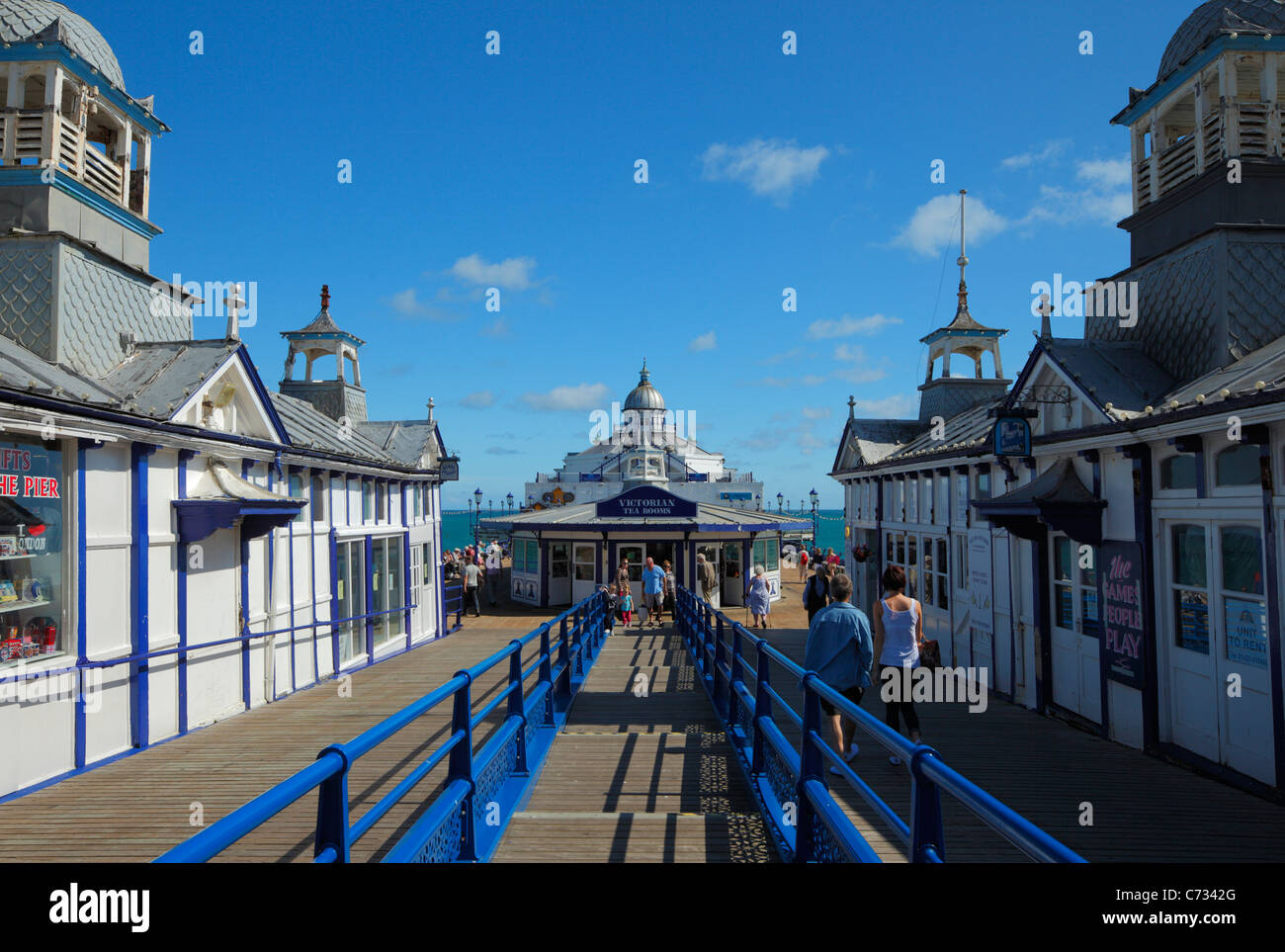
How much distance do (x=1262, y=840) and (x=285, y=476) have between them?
39.3ft

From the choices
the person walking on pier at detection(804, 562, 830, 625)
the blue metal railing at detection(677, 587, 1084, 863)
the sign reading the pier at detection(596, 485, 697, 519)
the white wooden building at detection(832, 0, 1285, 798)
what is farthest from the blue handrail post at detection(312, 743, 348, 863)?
the sign reading the pier at detection(596, 485, 697, 519)

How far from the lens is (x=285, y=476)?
1179cm

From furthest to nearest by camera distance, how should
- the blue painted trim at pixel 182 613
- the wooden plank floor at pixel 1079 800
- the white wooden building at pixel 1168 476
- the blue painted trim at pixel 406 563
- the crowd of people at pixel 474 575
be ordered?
the crowd of people at pixel 474 575 → the blue painted trim at pixel 406 563 → the blue painted trim at pixel 182 613 → the white wooden building at pixel 1168 476 → the wooden plank floor at pixel 1079 800

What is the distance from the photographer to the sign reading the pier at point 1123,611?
26.6 ft

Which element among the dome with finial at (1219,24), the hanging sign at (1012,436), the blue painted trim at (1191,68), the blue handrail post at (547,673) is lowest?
the blue handrail post at (547,673)

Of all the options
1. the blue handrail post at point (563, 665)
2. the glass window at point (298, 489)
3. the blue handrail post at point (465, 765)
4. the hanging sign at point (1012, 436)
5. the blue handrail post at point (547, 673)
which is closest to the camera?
the blue handrail post at point (465, 765)

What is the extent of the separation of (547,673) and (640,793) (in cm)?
210

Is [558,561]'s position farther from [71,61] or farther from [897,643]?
[897,643]

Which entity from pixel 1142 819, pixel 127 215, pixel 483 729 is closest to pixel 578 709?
pixel 483 729

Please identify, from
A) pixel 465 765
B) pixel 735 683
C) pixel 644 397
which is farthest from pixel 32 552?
pixel 644 397

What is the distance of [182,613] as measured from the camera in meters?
8.90

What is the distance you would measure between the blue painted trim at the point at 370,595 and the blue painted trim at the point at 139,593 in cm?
669

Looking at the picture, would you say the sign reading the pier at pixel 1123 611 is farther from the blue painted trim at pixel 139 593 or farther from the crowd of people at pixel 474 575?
the crowd of people at pixel 474 575

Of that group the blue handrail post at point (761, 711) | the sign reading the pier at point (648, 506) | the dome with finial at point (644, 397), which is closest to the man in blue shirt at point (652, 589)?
the sign reading the pier at point (648, 506)
